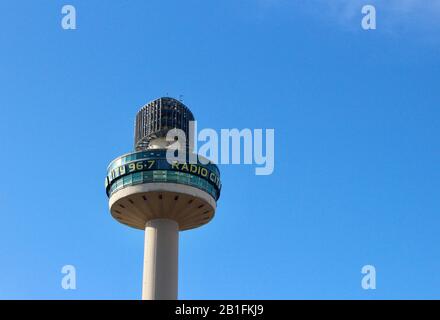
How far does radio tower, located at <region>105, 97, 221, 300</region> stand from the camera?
112m

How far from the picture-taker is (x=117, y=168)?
117 meters

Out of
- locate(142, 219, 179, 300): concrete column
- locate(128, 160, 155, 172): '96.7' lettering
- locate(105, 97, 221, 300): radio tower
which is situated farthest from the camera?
locate(128, 160, 155, 172): '96.7' lettering

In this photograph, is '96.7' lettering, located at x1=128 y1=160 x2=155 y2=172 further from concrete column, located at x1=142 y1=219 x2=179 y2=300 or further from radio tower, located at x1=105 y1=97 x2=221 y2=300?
concrete column, located at x1=142 y1=219 x2=179 y2=300

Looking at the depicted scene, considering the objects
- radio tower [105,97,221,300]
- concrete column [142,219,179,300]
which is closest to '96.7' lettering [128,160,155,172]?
radio tower [105,97,221,300]

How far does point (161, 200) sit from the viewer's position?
113 meters

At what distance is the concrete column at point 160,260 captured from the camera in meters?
111

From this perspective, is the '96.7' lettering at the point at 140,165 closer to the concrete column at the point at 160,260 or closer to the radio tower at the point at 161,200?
the radio tower at the point at 161,200

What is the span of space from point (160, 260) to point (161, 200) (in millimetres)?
9870

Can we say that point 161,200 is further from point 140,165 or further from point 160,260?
point 160,260

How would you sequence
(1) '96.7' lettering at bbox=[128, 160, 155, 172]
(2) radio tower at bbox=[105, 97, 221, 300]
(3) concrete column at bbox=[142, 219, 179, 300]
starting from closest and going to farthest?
(3) concrete column at bbox=[142, 219, 179, 300] < (2) radio tower at bbox=[105, 97, 221, 300] < (1) '96.7' lettering at bbox=[128, 160, 155, 172]

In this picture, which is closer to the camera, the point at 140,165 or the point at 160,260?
the point at 160,260

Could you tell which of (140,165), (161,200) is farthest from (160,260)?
(140,165)
